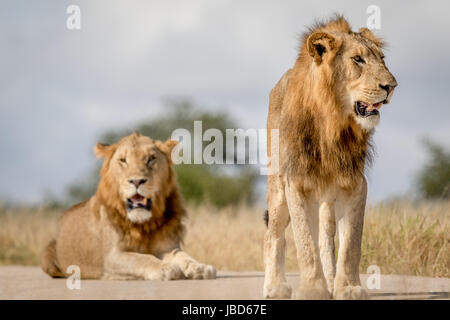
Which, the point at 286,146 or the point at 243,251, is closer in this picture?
the point at 286,146

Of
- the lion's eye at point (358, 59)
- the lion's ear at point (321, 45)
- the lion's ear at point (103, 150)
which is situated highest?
the lion's ear at point (321, 45)

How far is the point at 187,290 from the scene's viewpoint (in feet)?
19.4

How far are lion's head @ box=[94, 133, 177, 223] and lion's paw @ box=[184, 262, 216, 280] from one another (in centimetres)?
102

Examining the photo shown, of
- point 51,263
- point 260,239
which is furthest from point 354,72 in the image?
point 260,239

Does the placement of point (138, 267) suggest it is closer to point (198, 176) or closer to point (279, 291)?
point (279, 291)

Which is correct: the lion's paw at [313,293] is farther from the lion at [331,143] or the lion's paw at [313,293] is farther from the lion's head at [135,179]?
the lion's head at [135,179]

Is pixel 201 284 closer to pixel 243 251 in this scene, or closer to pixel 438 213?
pixel 438 213

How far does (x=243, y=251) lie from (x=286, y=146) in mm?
5969

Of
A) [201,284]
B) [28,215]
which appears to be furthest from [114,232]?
[28,215]

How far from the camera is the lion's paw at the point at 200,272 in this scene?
7.32 meters

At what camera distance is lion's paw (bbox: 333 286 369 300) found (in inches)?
193

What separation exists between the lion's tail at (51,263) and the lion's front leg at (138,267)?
2.59 feet

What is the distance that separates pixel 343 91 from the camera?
5000 mm

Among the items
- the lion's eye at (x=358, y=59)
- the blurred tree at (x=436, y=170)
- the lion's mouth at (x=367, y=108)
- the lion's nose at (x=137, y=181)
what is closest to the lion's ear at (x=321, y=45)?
the lion's eye at (x=358, y=59)
